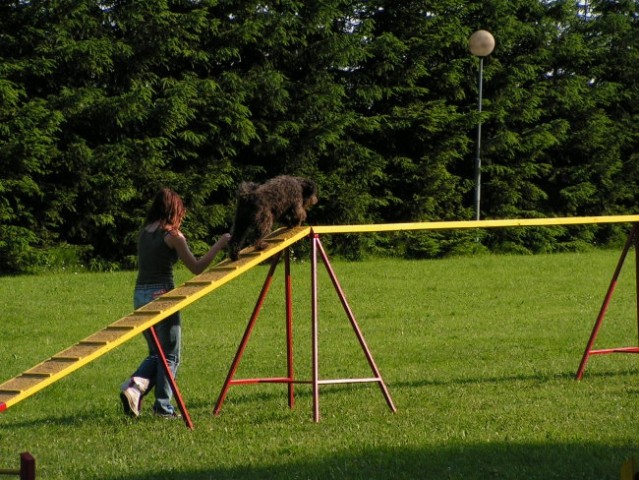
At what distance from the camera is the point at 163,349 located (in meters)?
7.95

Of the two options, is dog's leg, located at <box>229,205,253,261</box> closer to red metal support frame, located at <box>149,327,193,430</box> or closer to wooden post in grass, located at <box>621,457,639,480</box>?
red metal support frame, located at <box>149,327,193,430</box>

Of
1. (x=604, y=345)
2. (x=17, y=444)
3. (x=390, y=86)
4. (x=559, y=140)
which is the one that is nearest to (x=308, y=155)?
(x=390, y=86)

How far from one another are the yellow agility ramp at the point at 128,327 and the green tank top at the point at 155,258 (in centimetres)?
36

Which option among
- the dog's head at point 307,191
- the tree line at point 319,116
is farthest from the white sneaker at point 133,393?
the tree line at point 319,116

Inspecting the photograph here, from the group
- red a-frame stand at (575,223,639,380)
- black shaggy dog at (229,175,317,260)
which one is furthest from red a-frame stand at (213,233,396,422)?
red a-frame stand at (575,223,639,380)

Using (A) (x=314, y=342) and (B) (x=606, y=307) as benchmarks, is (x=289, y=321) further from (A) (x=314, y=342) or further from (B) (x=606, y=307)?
(B) (x=606, y=307)

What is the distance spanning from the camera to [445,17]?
73.4 feet

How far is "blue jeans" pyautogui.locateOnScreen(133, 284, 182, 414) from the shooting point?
311 inches

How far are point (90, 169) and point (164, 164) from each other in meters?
1.29

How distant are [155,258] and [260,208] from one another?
2.83 ft

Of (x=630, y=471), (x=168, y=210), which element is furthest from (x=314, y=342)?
(x=630, y=471)

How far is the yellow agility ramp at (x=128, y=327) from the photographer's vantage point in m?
→ 6.51

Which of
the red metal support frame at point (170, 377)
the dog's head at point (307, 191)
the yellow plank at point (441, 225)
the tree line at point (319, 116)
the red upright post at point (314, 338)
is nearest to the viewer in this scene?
the red metal support frame at point (170, 377)

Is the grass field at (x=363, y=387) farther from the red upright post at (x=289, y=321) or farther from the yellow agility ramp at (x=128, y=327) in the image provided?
the yellow agility ramp at (x=128, y=327)
